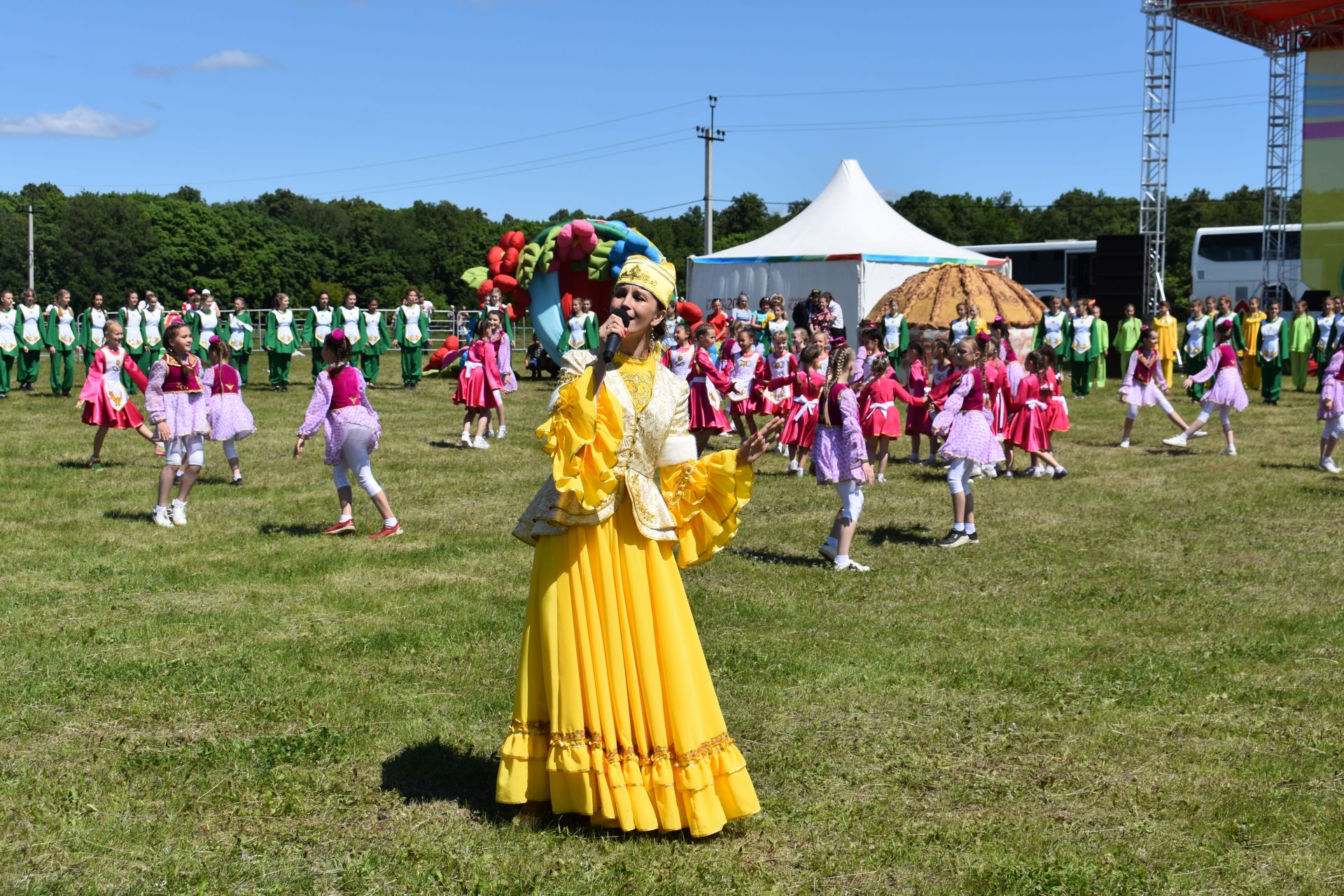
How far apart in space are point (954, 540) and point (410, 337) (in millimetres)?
17295

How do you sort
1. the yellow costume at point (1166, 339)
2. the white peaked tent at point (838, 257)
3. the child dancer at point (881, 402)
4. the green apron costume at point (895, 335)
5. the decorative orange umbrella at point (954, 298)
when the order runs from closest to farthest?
1. the child dancer at point (881, 402)
2. the green apron costume at point (895, 335)
3. the yellow costume at point (1166, 339)
4. the decorative orange umbrella at point (954, 298)
5. the white peaked tent at point (838, 257)

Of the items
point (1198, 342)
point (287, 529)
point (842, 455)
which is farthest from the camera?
point (1198, 342)

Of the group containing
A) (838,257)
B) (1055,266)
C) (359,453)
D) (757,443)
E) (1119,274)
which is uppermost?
(1055,266)

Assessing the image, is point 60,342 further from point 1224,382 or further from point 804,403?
point 1224,382

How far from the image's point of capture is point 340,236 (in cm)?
7850

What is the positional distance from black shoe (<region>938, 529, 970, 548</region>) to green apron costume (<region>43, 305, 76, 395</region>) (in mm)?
18302

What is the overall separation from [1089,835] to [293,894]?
2955 millimetres

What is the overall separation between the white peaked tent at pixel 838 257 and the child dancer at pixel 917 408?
12037 millimetres

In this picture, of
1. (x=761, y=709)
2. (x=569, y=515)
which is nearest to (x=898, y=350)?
(x=761, y=709)

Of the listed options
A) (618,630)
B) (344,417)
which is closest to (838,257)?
(344,417)

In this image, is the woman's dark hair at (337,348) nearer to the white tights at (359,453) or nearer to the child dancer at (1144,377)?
the white tights at (359,453)

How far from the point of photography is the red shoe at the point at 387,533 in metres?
10.9

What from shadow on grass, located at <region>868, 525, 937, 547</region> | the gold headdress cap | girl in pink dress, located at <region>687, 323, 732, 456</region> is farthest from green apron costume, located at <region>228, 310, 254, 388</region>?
the gold headdress cap

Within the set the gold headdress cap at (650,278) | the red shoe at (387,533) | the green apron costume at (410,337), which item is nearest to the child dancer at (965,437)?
the red shoe at (387,533)
